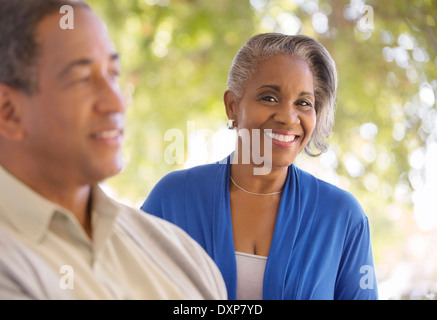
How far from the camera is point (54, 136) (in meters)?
0.69

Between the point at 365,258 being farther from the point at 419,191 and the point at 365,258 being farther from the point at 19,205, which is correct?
the point at 419,191

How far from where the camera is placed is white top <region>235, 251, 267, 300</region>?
1061mm

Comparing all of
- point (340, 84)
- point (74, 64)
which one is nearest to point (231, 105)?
point (74, 64)

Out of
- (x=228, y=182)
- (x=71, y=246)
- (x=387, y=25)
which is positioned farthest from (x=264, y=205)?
(x=387, y=25)

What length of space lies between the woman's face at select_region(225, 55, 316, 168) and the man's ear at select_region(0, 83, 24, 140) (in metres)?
0.54

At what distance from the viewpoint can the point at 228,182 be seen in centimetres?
117

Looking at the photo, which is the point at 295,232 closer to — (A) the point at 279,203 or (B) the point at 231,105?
(A) the point at 279,203

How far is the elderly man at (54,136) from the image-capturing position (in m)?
0.68

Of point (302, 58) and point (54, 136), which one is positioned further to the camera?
point (302, 58)

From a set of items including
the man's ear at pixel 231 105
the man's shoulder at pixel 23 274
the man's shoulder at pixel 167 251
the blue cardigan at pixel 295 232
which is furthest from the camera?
the man's ear at pixel 231 105

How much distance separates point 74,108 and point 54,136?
43mm

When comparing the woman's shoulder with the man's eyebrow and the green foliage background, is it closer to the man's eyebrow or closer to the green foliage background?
the man's eyebrow

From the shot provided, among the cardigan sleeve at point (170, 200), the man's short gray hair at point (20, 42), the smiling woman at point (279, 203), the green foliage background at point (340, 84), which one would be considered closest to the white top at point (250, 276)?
the smiling woman at point (279, 203)

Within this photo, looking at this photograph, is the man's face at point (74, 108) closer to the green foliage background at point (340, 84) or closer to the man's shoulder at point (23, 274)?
the man's shoulder at point (23, 274)
